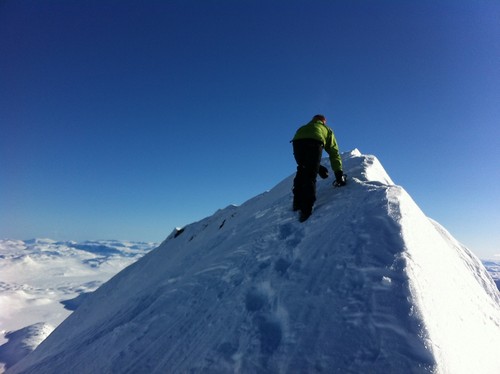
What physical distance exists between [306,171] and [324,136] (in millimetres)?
1168

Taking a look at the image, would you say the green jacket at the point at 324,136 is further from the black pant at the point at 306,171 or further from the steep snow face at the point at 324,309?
the steep snow face at the point at 324,309

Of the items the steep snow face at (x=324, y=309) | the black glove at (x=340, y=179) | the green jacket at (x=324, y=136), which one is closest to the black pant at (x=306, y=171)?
A: the green jacket at (x=324, y=136)

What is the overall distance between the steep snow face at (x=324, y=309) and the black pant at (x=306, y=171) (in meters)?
0.39

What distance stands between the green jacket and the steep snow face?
38.1 inches

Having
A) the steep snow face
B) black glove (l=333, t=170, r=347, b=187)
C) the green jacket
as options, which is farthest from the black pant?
black glove (l=333, t=170, r=347, b=187)

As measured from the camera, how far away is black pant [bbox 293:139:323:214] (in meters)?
7.54

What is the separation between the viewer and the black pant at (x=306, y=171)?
7.54 m

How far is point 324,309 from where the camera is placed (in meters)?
4.39

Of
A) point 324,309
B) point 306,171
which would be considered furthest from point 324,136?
point 324,309

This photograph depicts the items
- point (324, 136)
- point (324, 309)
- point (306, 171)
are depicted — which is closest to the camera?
point (324, 309)

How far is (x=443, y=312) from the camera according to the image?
4301 mm

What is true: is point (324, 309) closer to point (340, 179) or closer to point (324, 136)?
point (340, 179)

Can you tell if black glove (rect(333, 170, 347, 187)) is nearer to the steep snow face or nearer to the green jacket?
the green jacket

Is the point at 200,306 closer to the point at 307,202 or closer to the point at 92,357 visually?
the point at 92,357
